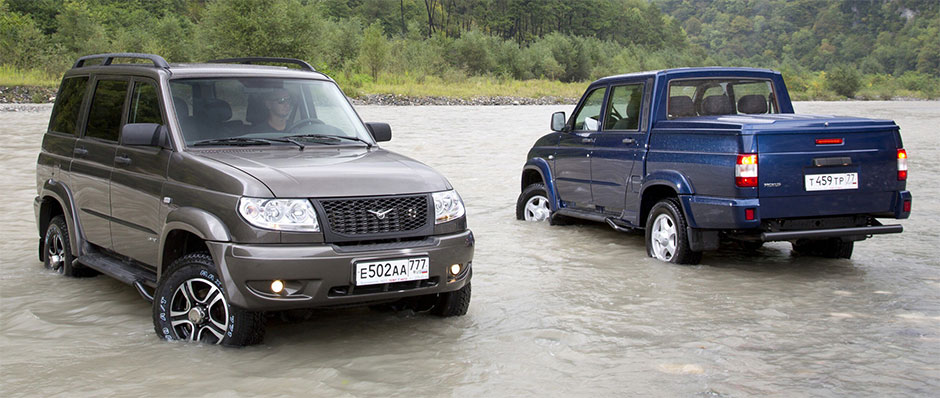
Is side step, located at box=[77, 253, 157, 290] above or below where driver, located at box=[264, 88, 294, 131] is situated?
below

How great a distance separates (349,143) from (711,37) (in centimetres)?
18739

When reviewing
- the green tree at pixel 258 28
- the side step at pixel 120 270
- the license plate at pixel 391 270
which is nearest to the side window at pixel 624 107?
the license plate at pixel 391 270

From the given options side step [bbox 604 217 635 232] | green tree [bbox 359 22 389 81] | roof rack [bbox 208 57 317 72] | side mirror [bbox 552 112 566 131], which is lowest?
side step [bbox 604 217 635 232]

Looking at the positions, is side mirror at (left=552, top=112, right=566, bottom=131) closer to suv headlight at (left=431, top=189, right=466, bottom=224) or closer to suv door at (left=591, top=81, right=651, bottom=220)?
suv door at (left=591, top=81, right=651, bottom=220)

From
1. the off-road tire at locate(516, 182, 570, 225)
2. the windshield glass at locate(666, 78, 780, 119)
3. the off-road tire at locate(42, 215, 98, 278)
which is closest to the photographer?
the off-road tire at locate(42, 215, 98, 278)

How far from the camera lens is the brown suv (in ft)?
16.6

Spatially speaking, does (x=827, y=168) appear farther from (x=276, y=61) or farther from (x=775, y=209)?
(x=276, y=61)

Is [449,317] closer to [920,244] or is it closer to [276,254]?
[276,254]

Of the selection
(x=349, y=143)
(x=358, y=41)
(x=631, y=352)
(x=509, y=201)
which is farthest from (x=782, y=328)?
(x=358, y=41)

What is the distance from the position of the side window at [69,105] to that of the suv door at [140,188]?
1.03 meters

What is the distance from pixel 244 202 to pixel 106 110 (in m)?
2.28

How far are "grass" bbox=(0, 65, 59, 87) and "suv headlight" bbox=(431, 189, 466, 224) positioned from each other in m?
47.4

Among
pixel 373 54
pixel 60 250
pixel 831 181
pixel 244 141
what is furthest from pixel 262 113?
pixel 373 54

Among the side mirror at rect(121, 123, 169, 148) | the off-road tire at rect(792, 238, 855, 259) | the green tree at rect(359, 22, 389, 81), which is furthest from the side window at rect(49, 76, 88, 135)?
the green tree at rect(359, 22, 389, 81)
